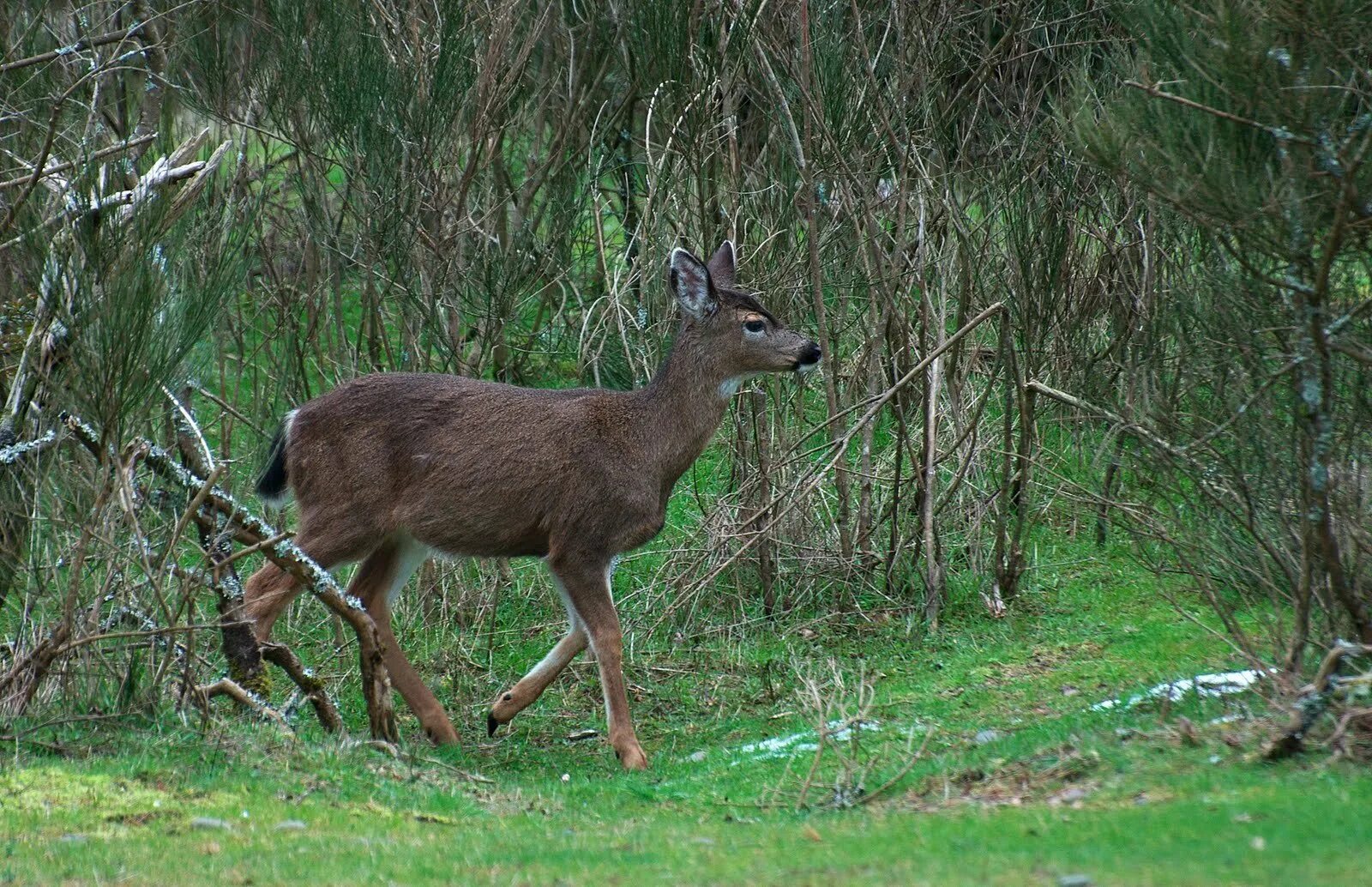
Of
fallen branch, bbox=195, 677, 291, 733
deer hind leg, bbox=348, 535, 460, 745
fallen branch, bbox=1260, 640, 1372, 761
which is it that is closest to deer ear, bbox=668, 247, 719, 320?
deer hind leg, bbox=348, 535, 460, 745

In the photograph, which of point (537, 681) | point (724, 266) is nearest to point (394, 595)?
point (537, 681)

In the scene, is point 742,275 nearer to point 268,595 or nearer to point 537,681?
point 537,681

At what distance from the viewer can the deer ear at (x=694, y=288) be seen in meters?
9.88

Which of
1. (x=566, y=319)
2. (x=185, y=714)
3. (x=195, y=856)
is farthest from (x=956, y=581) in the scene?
(x=195, y=856)

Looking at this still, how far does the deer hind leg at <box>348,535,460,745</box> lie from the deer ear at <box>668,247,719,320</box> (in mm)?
2178

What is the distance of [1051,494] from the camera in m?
12.4

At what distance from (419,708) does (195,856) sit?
354cm

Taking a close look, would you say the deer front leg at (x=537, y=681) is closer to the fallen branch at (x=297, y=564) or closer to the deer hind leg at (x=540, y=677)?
the deer hind leg at (x=540, y=677)

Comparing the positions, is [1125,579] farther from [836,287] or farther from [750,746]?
[750,746]

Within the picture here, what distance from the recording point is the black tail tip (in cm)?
961

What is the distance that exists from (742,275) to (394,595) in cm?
350

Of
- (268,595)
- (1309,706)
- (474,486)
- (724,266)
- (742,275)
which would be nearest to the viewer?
(1309,706)

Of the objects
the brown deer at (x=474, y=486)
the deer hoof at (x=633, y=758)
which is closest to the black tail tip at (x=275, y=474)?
the brown deer at (x=474, y=486)

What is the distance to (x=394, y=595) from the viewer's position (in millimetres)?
9961
